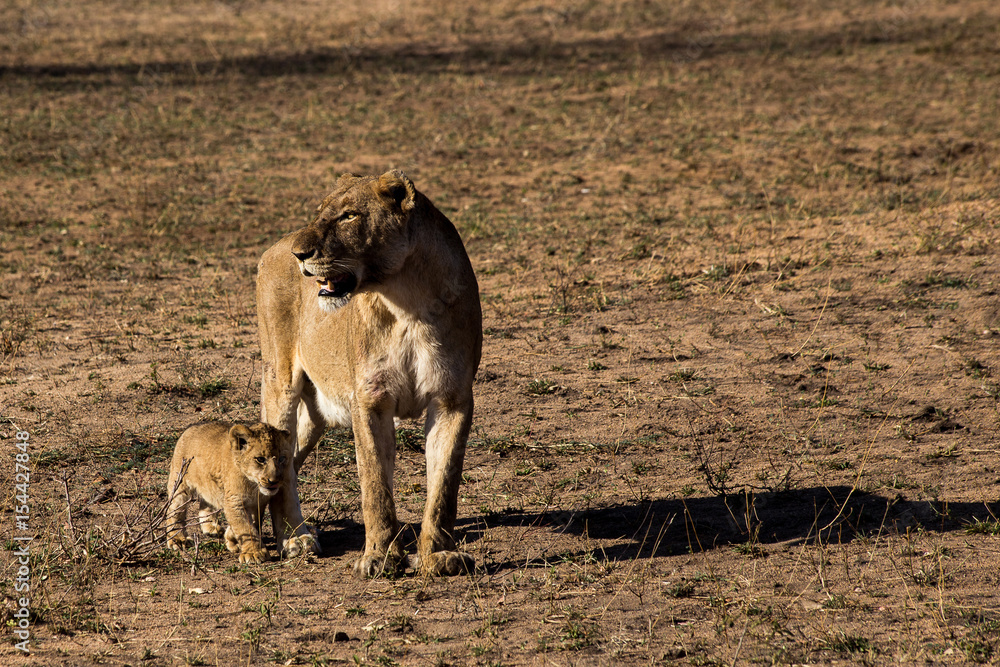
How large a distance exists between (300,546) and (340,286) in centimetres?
147

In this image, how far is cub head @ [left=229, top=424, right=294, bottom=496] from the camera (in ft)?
17.1

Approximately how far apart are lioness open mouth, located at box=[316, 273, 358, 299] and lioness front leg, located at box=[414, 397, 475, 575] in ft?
2.26

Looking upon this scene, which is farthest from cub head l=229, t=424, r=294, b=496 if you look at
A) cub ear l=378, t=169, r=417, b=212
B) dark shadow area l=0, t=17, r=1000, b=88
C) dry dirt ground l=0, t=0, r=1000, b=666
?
dark shadow area l=0, t=17, r=1000, b=88

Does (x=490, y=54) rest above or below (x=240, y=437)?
above

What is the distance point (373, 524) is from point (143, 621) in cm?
110

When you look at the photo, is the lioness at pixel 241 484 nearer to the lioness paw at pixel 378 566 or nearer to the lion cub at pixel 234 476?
the lion cub at pixel 234 476

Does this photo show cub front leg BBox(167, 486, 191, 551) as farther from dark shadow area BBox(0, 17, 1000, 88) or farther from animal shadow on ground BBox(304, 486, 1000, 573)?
dark shadow area BBox(0, 17, 1000, 88)

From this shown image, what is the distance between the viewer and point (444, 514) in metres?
5.01

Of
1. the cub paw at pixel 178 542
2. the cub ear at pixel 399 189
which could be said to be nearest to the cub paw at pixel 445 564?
the cub paw at pixel 178 542

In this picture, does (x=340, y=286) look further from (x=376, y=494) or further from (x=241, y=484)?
(x=241, y=484)

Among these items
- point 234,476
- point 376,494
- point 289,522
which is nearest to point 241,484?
point 234,476

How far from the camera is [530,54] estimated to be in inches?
787

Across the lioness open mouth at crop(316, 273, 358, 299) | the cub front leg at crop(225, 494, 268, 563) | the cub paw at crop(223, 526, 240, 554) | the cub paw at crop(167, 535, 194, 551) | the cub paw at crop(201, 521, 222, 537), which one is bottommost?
the cub paw at crop(201, 521, 222, 537)

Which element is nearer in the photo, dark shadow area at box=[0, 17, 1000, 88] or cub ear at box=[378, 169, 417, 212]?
cub ear at box=[378, 169, 417, 212]
